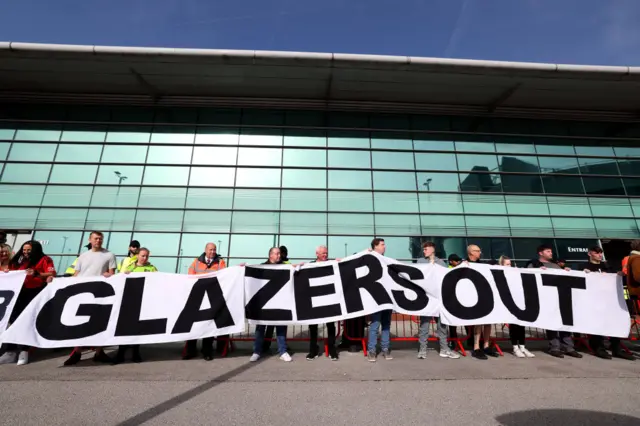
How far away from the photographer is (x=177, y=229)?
11.9 metres

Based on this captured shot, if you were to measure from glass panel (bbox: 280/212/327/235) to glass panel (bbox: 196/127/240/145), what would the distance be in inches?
167

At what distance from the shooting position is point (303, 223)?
1226 cm

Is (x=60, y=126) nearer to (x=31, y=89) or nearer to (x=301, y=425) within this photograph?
(x=31, y=89)

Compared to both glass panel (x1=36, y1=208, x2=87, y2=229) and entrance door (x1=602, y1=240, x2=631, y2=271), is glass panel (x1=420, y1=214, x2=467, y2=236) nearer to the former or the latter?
entrance door (x1=602, y1=240, x2=631, y2=271)

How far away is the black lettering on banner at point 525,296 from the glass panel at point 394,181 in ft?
26.0

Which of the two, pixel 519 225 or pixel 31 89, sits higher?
pixel 31 89

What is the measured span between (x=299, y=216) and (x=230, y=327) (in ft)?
25.0

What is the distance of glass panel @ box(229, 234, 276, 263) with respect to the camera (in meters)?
11.8

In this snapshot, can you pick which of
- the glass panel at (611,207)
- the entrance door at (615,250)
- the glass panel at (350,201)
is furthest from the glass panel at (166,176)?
the entrance door at (615,250)

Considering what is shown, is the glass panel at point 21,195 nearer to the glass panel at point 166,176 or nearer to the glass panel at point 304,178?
the glass panel at point 166,176

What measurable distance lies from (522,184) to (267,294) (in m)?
13.0

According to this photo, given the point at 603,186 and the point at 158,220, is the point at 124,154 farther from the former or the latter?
the point at 603,186

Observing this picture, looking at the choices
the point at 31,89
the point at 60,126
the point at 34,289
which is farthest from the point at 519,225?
the point at 31,89

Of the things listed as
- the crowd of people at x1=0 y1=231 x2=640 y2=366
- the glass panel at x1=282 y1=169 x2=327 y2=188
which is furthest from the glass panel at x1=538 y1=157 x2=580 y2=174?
the glass panel at x1=282 y1=169 x2=327 y2=188
